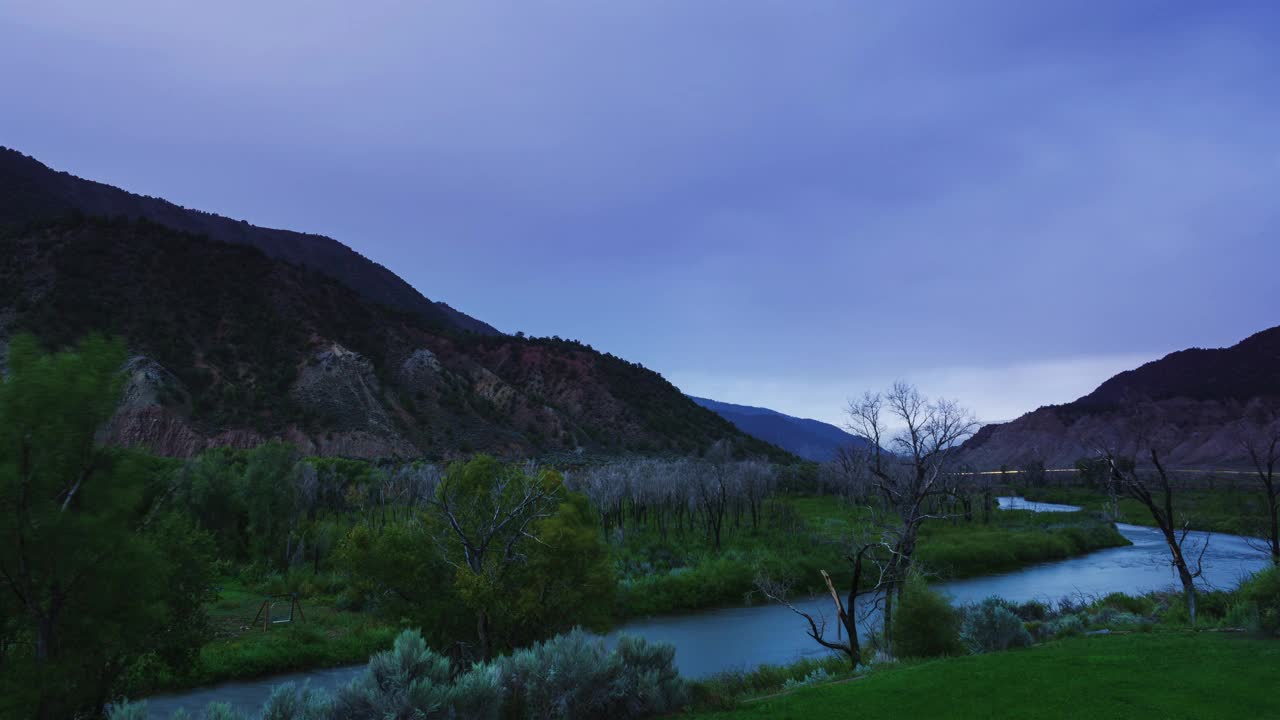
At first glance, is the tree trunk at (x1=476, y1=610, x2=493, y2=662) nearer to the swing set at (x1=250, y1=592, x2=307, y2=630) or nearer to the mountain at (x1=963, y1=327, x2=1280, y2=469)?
the swing set at (x1=250, y1=592, x2=307, y2=630)

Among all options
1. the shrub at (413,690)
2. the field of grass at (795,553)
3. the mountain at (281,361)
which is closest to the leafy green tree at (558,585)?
the shrub at (413,690)

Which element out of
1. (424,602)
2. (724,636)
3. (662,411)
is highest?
(662,411)

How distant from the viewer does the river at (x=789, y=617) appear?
80.9ft

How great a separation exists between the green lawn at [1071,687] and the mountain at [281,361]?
59303 millimetres

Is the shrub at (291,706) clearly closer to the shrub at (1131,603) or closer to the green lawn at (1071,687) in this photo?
the green lawn at (1071,687)

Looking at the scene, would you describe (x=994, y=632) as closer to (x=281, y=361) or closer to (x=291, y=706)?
(x=291, y=706)

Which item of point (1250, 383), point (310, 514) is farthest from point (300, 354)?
point (1250, 383)

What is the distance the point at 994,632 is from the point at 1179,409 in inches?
5569

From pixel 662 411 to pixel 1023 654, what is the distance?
330ft

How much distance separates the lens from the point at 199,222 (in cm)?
14838

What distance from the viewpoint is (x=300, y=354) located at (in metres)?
82.1

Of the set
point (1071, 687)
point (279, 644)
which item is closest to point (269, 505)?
point (279, 644)

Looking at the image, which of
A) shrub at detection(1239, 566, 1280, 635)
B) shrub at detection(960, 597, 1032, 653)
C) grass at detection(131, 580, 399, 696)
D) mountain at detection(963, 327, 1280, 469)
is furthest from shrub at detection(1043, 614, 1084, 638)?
mountain at detection(963, 327, 1280, 469)

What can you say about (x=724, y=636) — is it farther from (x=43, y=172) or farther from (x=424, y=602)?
(x=43, y=172)
